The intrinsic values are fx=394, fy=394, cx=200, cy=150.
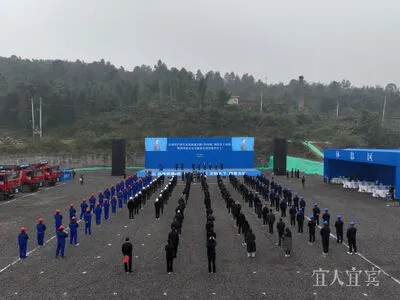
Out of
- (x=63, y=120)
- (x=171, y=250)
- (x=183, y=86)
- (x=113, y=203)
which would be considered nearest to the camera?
(x=171, y=250)

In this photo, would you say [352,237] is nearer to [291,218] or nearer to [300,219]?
[300,219]

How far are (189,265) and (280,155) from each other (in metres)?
32.5

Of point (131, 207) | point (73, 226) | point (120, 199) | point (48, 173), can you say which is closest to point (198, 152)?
point (48, 173)

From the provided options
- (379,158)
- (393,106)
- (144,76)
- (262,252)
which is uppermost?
(144,76)

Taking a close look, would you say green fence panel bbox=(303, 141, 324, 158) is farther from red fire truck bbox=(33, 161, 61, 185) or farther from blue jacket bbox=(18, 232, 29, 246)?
blue jacket bbox=(18, 232, 29, 246)

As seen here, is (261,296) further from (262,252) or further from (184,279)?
(262,252)

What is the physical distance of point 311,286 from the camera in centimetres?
993

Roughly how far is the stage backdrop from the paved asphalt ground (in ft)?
86.7

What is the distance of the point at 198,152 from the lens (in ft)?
152

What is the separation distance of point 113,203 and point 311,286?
12932mm

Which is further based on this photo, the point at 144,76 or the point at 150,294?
the point at 144,76

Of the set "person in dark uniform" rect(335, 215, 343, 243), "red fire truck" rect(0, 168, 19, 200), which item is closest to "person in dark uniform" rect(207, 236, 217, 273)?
"person in dark uniform" rect(335, 215, 343, 243)

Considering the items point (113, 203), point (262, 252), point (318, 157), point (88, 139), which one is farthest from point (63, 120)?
point (262, 252)

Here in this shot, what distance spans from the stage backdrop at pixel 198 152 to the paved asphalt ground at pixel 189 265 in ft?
86.7
